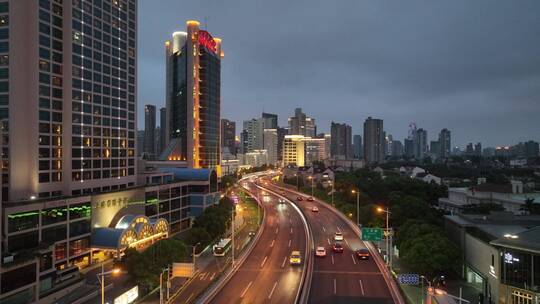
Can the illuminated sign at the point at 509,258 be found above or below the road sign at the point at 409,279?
above

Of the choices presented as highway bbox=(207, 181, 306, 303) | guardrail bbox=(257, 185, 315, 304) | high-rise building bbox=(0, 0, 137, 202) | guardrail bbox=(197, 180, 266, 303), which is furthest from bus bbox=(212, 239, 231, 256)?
high-rise building bbox=(0, 0, 137, 202)

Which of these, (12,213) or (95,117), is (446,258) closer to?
(12,213)

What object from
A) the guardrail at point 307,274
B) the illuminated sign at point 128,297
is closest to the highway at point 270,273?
the guardrail at point 307,274

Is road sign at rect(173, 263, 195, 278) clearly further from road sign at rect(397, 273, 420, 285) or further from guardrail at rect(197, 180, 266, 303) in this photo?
road sign at rect(397, 273, 420, 285)

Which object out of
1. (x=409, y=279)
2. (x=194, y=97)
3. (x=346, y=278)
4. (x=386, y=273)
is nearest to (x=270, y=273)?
(x=346, y=278)

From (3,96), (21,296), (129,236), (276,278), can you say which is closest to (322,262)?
(276,278)

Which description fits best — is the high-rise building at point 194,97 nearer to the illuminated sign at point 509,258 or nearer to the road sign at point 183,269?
the road sign at point 183,269

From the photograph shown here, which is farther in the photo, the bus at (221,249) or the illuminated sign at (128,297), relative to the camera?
the bus at (221,249)
